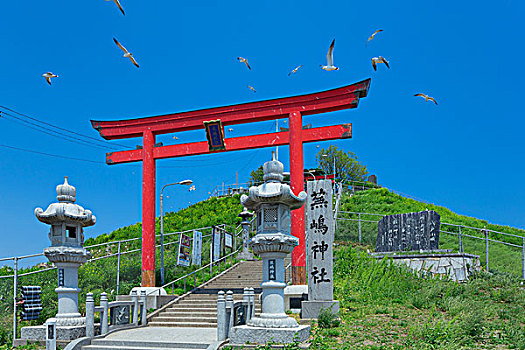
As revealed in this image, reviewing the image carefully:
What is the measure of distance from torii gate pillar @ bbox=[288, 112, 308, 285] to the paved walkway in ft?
10.1

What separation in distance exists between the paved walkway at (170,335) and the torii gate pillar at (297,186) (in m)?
3.09

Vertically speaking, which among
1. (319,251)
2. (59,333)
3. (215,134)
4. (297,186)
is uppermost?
(215,134)

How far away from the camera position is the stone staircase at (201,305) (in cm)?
1333

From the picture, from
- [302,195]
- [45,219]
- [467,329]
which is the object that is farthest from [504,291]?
[45,219]

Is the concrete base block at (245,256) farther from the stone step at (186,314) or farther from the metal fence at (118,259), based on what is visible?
the stone step at (186,314)

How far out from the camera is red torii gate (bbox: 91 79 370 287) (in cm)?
1424

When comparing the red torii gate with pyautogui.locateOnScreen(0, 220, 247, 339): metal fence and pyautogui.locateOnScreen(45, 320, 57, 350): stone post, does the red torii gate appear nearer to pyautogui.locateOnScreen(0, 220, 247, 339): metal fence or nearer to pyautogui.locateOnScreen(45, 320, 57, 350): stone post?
pyautogui.locateOnScreen(0, 220, 247, 339): metal fence

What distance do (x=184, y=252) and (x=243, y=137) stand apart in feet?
14.9

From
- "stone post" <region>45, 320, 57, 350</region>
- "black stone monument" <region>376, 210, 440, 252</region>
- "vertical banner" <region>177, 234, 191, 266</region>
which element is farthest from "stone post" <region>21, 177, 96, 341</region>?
"black stone monument" <region>376, 210, 440, 252</region>

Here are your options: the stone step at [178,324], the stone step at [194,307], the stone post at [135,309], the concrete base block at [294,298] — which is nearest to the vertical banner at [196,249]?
the stone step at [194,307]

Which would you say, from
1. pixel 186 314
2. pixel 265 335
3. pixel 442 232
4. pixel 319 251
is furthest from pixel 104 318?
pixel 442 232

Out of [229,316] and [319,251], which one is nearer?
[229,316]

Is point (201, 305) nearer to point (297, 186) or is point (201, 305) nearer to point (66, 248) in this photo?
point (297, 186)

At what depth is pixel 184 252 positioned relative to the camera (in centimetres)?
1625
